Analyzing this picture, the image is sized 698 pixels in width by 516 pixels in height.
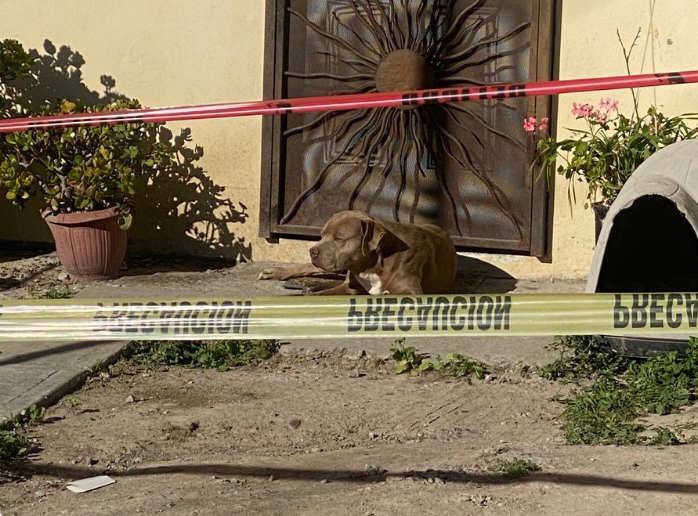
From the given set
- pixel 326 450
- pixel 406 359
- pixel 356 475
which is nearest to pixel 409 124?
pixel 406 359

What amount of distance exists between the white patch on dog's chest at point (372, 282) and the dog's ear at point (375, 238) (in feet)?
0.56

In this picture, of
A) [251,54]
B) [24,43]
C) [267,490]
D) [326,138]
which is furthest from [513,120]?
[267,490]

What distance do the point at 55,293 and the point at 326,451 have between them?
10.5 ft

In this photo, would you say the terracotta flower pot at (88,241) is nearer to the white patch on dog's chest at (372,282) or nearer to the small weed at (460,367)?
the white patch on dog's chest at (372,282)

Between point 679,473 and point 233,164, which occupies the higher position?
point 233,164

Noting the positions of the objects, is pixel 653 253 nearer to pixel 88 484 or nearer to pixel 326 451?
pixel 326 451

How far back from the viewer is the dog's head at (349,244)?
23.8 ft

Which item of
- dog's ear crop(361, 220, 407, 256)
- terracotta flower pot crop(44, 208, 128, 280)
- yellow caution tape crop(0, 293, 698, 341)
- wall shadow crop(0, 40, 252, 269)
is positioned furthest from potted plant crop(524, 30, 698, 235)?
yellow caution tape crop(0, 293, 698, 341)

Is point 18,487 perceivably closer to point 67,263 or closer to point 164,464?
point 164,464

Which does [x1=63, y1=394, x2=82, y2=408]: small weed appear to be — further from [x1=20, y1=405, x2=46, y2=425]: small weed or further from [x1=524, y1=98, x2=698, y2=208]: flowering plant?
[x1=524, y1=98, x2=698, y2=208]: flowering plant

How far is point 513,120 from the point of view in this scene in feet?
27.1

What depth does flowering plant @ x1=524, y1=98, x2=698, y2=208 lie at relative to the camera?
7539mm

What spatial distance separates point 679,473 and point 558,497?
1.74ft

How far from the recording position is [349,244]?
725 cm
